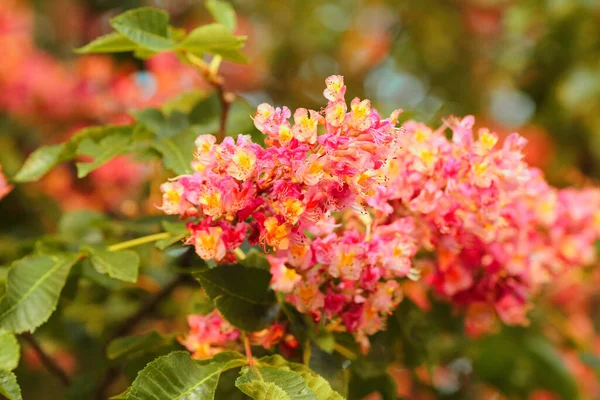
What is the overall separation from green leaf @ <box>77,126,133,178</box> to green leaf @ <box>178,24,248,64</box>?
0.15 m

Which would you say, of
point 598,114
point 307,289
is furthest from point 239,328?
point 598,114

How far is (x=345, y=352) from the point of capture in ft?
2.82

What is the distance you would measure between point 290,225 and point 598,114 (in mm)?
1758

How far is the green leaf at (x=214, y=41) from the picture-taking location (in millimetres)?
854

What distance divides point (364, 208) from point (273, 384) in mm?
212

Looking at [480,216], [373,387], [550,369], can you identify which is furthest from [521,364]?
[480,216]

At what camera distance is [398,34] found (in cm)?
293

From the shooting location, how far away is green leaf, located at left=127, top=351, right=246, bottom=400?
627mm

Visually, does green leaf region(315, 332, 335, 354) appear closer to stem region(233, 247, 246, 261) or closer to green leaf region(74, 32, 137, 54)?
stem region(233, 247, 246, 261)

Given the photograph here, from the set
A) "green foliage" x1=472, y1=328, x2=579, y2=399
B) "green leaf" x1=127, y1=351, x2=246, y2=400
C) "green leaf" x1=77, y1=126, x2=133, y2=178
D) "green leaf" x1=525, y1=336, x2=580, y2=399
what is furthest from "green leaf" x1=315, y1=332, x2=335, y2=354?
"green leaf" x1=525, y1=336, x2=580, y2=399

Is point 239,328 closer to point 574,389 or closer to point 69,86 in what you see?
point 574,389

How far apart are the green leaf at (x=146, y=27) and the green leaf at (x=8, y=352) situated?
38 centimetres

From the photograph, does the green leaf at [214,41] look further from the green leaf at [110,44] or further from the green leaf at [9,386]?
the green leaf at [9,386]

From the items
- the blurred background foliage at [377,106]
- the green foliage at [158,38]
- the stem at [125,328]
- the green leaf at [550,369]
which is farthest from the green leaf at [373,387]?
the green leaf at [550,369]
